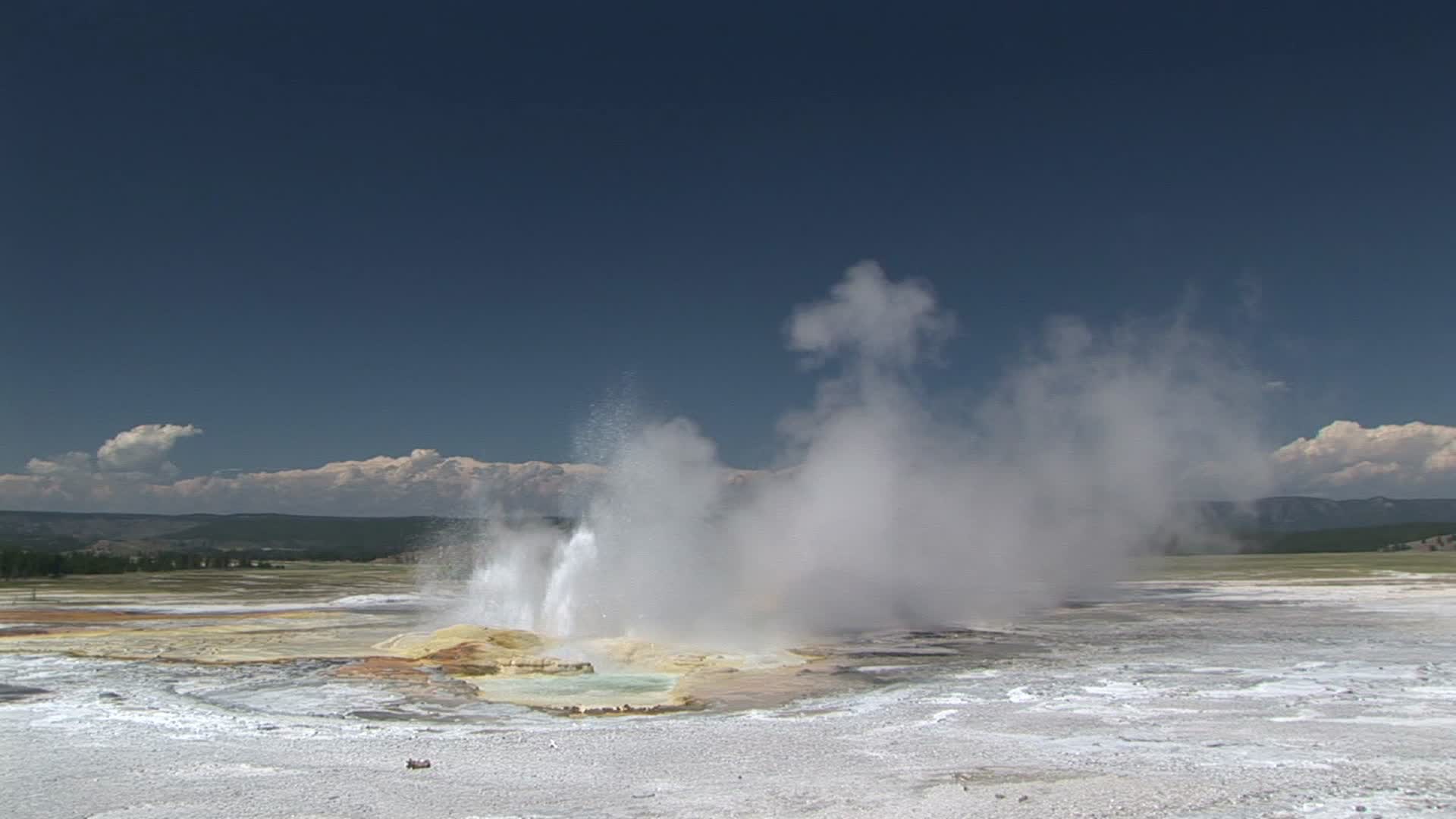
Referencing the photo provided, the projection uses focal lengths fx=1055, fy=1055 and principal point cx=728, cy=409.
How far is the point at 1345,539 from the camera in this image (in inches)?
5861

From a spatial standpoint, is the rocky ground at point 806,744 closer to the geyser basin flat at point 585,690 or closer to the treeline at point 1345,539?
the geyser basin flat at point 585,690

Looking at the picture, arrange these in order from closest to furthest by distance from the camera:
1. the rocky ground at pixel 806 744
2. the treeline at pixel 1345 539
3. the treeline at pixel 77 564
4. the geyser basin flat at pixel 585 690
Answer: the rocky ground at pixel 806 744 → the geyser basin flat at pixel 585 690 → the treeline at pixel 77 564 → the treeline at pixel 1345 539

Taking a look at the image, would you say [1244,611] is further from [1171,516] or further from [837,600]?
[1171,516]

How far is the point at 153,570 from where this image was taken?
82.7 metres

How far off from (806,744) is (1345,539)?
163 metres

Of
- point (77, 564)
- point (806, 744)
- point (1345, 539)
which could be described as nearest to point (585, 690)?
point (806, 744)

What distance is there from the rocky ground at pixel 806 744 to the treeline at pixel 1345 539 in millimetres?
129540

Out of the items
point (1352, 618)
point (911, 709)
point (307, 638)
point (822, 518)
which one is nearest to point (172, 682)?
point (307, 638)

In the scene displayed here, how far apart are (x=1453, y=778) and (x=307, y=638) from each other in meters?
24.3

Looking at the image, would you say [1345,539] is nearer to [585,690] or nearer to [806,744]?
[585,690]

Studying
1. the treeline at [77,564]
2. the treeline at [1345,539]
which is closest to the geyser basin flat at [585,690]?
the treeline at [77,564]

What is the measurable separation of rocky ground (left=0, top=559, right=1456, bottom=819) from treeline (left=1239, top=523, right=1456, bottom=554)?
130m

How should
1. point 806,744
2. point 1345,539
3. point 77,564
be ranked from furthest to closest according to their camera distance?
point 1345,539 → point 77,564 → point 806,744

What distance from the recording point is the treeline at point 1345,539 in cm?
13625
